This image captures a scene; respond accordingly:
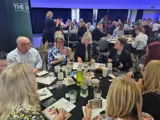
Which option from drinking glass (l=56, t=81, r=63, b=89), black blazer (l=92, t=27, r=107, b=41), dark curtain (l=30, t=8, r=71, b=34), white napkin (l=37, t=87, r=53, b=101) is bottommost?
white napkin (l=37, t=87, r=53, b=101)

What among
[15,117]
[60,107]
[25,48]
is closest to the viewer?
[15,117]

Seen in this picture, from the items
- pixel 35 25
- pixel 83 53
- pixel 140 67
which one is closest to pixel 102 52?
pixel 83 53

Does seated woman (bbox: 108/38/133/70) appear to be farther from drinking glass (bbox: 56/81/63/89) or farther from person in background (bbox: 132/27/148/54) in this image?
person in background (bbox: 132/27/148/54)

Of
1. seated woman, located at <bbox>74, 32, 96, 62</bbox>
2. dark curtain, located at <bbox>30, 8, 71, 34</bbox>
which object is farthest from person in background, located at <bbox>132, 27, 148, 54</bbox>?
dark curtain, located at <bbox>30, 8, 71, 34</bbox>

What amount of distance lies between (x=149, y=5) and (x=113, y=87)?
221 inches

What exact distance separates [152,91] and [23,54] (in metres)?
2.16

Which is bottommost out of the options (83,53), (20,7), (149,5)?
(83,53)

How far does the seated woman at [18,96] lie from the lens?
3.68ft

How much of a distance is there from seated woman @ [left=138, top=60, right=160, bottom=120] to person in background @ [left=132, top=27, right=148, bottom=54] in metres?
3.22

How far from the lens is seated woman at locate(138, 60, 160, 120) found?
4.64ft

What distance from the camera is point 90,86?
76.1 inches

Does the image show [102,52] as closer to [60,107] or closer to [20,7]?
[20,7]

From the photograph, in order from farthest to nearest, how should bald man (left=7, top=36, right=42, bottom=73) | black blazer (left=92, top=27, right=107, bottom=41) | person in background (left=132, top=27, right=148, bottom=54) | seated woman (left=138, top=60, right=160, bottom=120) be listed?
black blazer (left=92, top=27, right=107, bottom=41) → person in background (left=132, top=27, right=148, bottom=54) → bald man (left=7, top=36, right=42, bottom=73) → seated woman (left=138, top=60, right=160, bottom=120)

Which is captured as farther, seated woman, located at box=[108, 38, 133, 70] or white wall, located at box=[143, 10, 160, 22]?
white wall, located at box=[143, 10, 160, 22]
